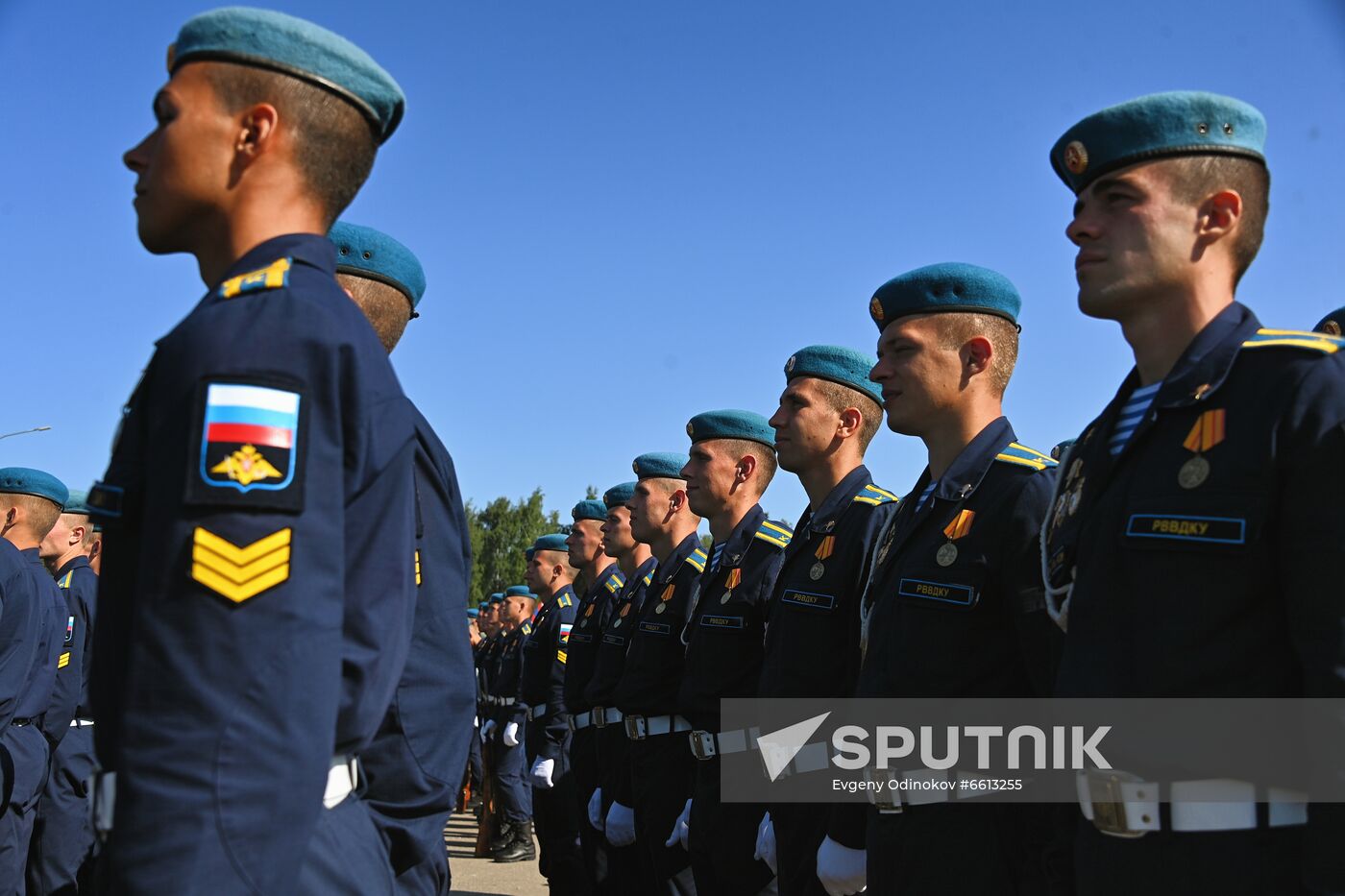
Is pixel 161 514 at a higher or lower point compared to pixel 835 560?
lower

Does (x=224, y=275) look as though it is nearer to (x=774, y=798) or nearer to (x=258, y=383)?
(x=258, y=383)

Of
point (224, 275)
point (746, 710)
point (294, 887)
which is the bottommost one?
point (294, 887)

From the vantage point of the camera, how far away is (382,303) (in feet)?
12.1

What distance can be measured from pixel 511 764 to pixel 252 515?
12032mm

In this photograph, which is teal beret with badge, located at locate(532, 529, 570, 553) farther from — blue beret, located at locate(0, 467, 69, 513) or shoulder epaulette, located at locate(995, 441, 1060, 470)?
shoulder epaulette, located at locate(995, 441, 1060, 470)

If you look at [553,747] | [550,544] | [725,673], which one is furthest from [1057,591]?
[550,544]

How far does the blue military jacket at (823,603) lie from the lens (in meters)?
4.79

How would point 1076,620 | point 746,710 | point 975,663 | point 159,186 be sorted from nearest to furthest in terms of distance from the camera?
point 159,186 < point 1076,620 < point 975,663 < point 746,710

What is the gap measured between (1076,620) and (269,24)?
6.79 ft

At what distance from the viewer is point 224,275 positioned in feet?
6.58

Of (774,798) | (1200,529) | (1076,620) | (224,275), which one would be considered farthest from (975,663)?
(224,275)

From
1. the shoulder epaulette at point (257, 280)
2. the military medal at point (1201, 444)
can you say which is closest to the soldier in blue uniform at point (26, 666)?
the shoulder epaulette at point (257, 280)

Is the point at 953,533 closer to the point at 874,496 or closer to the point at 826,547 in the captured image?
the point at 826,547

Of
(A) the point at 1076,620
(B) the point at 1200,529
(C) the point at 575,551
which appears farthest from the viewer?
(C) the point at 575,551
